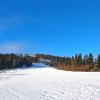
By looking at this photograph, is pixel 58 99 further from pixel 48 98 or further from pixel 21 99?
pixel 21 99

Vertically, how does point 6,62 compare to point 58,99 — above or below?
above

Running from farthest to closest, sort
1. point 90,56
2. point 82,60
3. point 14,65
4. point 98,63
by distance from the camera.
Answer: point 14,65, point 82,60, point 90,56, point 98,63

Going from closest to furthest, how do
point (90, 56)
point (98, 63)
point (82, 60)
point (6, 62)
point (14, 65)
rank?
point (98, 63)
point (90, 56)
point (82, 60)
point (6, 62)
point (14, 65)

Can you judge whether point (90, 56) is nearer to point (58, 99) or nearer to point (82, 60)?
point (82, 60)

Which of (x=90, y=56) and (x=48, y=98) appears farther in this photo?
(x=90, y=56)

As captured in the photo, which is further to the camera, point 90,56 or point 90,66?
point 90,56

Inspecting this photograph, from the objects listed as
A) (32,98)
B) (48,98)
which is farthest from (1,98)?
(48,98)

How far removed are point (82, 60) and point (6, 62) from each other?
5593cm

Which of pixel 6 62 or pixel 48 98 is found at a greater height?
pixel 6 62

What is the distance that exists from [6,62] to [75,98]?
152 metres

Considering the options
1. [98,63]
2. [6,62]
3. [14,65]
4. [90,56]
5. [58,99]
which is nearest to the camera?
[58,99]

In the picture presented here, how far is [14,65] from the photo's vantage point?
613 ft

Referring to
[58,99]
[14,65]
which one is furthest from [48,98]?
[14,65]

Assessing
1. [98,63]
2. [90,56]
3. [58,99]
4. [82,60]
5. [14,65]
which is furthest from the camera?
[14,65]
